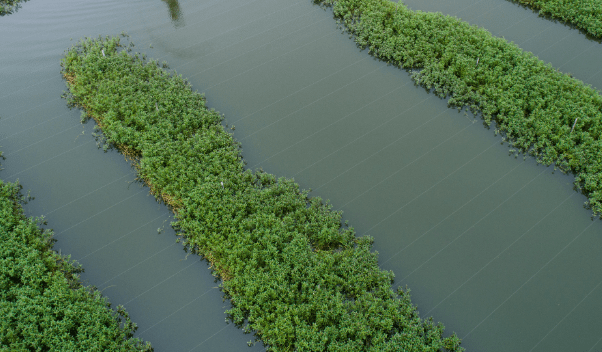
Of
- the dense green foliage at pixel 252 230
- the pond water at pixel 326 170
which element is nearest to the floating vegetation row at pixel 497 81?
the pond water at pixel 326 170

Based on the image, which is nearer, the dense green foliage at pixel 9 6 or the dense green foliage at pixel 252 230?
the dense green foliage at pixel 252 230

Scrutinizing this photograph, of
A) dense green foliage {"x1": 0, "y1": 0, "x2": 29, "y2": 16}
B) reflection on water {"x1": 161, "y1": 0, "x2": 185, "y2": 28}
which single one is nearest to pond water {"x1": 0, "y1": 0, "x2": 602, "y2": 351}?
reflection on water {"x1": 161, "y1": 0, "x2": 185, "y2": 28}

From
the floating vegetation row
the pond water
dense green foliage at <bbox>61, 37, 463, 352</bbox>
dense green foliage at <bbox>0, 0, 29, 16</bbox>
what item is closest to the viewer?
dense green foliage at <bbox>61, 37, 463, 352</bbox>

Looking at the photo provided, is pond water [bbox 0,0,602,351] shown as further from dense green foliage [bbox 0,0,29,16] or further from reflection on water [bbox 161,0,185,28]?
dense green foliage [bbox 0,0,29,16]

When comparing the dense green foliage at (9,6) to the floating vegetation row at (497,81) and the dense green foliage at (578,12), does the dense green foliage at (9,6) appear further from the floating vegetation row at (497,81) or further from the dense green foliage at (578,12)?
the dense green foliage at (578,12)

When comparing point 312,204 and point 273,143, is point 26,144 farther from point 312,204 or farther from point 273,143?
point 312,204
